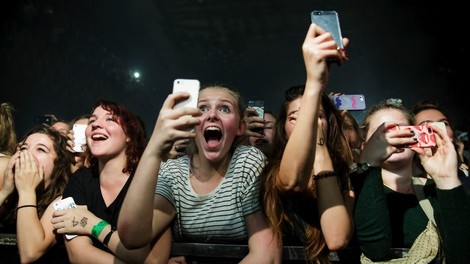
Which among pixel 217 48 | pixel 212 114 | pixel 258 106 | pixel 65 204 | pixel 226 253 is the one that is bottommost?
pixel 226 253

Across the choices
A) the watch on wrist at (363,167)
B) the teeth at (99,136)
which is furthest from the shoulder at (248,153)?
the teeth at (99,136)

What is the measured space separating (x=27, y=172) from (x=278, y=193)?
6.73 feet

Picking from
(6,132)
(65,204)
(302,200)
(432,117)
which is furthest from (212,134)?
(6,132)

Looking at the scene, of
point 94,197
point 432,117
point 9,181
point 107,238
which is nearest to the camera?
point 107,238

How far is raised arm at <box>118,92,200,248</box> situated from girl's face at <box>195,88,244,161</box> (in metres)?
0.66

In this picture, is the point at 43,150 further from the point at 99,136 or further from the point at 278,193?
the point at 278,193

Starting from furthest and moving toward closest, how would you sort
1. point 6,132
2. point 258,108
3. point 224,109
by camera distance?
point 6,132 < point 258,108 < point 224,109

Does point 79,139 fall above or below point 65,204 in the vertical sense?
above

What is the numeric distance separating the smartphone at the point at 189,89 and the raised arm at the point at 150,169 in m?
0.03

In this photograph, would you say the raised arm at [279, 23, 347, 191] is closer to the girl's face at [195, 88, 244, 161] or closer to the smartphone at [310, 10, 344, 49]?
the smartphone at [310, 10, 344, 49]

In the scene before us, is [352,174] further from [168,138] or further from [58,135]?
[58,135]

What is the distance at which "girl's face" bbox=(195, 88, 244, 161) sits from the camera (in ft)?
6.90

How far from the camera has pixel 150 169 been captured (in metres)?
1.43

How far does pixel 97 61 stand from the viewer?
51.2 ft
